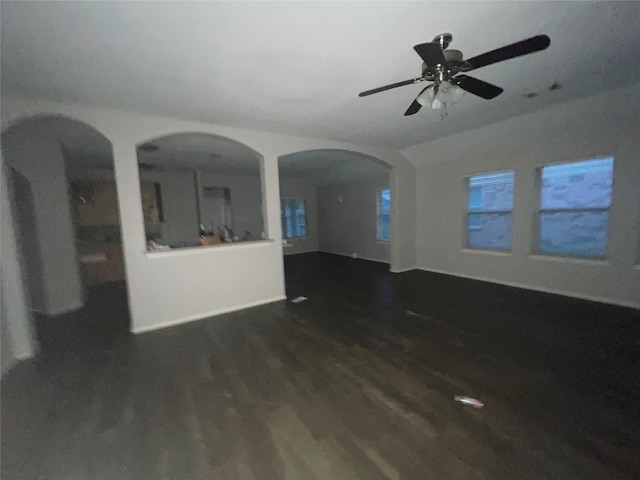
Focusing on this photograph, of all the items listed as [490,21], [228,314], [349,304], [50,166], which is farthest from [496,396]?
[50,166]

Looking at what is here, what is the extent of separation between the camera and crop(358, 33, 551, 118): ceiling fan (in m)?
1.68

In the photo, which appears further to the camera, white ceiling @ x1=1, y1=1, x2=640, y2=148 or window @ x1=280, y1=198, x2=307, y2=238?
window @ x1=280, y1=198, x2=307, y2=238

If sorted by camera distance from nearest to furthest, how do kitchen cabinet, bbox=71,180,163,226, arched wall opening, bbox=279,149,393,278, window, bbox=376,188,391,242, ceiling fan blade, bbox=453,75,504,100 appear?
ceiling fan blade, bbox=453,75,504,100 → kitchen cabinet, bbox=71,180,163,226 → arched wall opening, bbox=279,149,393,278 → window, bbox=376,188,391,242

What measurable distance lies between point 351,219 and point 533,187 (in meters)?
4.57

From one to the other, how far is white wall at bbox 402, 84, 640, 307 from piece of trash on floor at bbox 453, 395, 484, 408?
11.1 ft

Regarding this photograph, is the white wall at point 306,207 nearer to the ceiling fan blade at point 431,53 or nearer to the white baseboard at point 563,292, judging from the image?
the white baseboard at point 563,292

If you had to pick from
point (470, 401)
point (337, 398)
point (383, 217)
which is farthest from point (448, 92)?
point (383, 217)

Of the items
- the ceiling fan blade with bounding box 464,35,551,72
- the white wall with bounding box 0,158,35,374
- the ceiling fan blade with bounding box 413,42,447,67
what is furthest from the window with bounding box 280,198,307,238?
the ceiling fan blade with bounding box 464,35,551,72

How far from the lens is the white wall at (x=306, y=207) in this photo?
30.0ft

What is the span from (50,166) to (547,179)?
786 centimetres

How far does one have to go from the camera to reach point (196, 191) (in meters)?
7.83

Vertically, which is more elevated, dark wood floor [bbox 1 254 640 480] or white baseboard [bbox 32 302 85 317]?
white baseboard [bbox 32 302 85 317]

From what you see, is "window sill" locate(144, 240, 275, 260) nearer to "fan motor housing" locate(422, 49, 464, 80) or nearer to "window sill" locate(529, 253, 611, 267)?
"fan motor housing" locate(422, 49, 464, 80)

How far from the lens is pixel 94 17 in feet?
5.76
